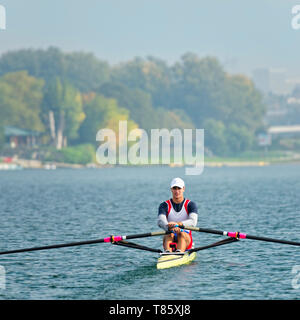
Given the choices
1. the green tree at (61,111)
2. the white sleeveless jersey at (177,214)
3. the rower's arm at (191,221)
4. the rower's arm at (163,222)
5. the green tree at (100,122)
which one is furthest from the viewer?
the green tree at (61,111)

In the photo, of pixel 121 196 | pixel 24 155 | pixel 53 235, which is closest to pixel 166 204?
pixel 53 235

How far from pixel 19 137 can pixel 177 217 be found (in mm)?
172181

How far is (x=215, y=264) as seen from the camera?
29531 millimetres

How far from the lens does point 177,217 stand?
27828 mm

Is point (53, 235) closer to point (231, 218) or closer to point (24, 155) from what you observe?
point (231, 218)

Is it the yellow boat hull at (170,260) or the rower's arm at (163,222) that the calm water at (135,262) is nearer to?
the yellow boat hull at (170,260)

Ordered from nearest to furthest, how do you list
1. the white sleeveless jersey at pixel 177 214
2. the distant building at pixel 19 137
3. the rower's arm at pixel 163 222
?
1. the rower's arm at pixel 163 222
2. the white sleeveless jersey at pixel 177 214
3. the distant building at pixel 19 137

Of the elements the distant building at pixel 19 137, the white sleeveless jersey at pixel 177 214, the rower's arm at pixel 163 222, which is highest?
the distant building at pixel 19 137

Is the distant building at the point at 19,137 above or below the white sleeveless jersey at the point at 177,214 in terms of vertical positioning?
above

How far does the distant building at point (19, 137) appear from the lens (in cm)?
19475

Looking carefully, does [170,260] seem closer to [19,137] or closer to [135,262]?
[135,262]

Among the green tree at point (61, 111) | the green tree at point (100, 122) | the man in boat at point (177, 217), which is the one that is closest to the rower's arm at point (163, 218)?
the man in boat at point (177, 217)

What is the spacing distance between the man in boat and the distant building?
169m

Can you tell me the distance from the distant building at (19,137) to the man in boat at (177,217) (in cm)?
16891
